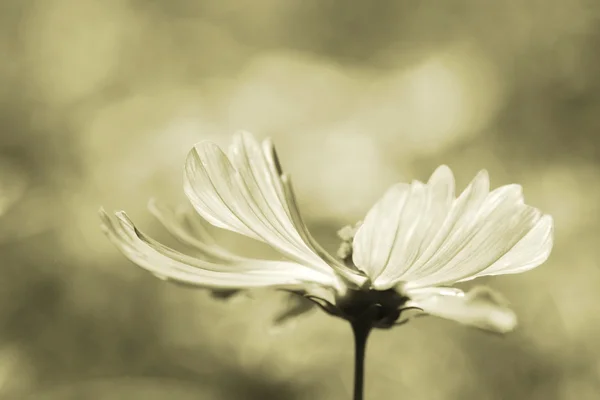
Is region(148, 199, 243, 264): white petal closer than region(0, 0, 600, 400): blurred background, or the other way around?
region(148, 199, 243, 264): white petal

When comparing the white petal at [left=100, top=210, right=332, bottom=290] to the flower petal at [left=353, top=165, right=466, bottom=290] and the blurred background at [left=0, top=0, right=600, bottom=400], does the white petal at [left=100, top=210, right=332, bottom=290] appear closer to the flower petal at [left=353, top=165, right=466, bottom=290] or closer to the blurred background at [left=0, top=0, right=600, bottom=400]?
the flower petal at [left=353, top=165, right=466, bottom=290]

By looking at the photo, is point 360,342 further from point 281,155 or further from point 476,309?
point 281,155

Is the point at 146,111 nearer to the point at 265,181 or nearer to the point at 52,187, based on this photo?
the point at 52,187

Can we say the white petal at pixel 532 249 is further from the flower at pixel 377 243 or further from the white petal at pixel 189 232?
the white petal at pixel 189 232

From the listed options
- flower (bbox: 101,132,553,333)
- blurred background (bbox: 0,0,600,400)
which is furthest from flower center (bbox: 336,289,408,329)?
blurred background (bbox: 0,0,600,400)

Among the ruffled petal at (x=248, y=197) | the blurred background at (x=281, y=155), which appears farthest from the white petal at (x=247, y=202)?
the blurred background at (x=281, y=155)

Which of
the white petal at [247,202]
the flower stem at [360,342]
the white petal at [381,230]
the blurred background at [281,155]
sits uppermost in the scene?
the blurred background at [281,155]
